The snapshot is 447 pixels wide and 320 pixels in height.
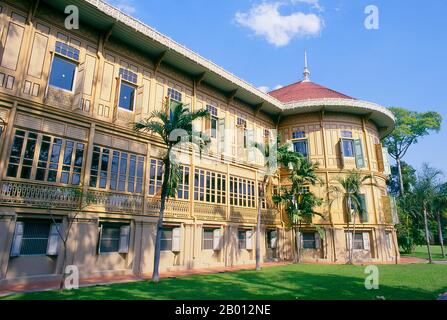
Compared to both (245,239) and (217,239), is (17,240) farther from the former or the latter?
(245,239)

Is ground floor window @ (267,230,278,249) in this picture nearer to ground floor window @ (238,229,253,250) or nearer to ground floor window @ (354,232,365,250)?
ground floor window @ (238,229,253,250)

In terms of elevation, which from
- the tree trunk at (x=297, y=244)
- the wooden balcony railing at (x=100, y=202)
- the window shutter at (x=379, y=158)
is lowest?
the tree trunk at (x=297, y=244)

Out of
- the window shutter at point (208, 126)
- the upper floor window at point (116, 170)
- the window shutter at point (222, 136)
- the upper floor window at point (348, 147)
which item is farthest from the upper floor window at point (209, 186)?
the upper floor window at point (348, 147)

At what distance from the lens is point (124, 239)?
1376 cm

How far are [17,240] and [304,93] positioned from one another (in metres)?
23.1

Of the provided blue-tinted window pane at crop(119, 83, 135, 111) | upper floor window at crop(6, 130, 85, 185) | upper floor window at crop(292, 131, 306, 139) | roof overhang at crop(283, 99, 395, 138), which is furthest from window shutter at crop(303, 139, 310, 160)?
upper floor window at crop(6, 130, 85, 185)

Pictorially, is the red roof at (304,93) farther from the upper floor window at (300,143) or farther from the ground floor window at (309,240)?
the ground floor window at (309,240)

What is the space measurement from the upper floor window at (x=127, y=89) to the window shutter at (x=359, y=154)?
16985 mm

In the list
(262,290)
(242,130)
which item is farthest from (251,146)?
(262,290)

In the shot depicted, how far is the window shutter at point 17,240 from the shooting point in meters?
10.6

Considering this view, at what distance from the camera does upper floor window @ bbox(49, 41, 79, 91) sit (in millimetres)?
12943

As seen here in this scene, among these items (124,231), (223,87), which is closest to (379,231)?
(223,87)

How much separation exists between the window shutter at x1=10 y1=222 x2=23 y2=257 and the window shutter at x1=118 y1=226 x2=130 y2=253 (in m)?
3.97
